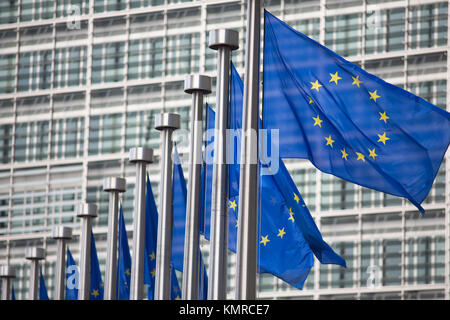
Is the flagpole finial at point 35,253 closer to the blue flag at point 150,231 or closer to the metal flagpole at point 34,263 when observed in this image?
the metal flagpole at point 34,263

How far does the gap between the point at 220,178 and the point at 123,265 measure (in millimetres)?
10446

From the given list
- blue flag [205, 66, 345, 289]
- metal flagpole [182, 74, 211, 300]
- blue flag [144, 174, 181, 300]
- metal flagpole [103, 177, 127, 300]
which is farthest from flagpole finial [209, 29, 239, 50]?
metal flagpole [103, 177, 127, 300]

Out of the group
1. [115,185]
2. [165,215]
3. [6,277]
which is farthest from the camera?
[6,277]

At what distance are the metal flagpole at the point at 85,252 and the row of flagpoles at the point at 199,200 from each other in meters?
0.02

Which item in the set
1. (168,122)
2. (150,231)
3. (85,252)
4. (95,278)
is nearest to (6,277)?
(95,278)

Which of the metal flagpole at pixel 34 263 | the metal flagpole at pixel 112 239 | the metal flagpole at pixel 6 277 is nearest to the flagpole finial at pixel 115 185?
the metal flagpole at pixel 112 239

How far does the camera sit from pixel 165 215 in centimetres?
2017

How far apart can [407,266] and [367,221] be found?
3.14 m

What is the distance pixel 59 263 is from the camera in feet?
94.6

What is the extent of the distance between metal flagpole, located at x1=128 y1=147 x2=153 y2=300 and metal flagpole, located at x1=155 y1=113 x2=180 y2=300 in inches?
40.5

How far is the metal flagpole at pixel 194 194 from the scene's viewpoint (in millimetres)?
17406

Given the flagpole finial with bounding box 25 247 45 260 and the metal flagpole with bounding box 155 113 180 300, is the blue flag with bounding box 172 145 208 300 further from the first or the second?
the flagpole finial with bounding box 25 247 45 260

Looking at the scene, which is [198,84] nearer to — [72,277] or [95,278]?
[95,278]

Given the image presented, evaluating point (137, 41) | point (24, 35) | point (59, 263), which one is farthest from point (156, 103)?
point (59, 263)
